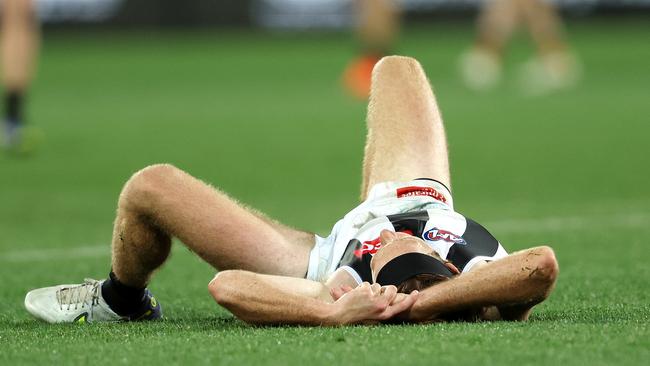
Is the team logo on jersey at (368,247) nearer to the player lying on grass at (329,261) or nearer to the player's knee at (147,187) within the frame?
the player lying on grass at (329,261)

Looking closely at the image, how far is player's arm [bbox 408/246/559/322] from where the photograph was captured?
143 inches

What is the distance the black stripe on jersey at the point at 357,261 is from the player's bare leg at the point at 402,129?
577 mm

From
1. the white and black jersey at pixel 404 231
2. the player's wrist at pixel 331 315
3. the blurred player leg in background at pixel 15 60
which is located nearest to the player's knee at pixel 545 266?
the white and black jersey at pixel 404 231

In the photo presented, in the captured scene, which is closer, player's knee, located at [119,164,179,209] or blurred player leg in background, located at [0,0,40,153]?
player's knee, located at [119,164,179,209]

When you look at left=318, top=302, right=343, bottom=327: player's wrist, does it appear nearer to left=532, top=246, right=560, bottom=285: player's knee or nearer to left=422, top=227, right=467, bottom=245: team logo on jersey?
left=422, top=227, right=467, bottom=245: team logo on jersey

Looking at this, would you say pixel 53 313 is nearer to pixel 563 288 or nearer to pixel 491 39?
pixel 563 288

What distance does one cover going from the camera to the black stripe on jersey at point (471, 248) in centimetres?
392

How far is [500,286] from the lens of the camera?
3.66m

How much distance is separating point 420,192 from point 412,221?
36 centimetres

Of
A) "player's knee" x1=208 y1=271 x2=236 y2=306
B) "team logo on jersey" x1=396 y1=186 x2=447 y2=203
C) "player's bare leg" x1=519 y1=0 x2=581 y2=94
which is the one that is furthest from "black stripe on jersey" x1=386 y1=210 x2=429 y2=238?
"player's bare leg" x1=519 y1=0 x2=581 y2=94

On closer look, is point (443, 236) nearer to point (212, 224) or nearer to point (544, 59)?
point (212, 224)

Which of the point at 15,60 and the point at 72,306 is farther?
the point at 15,60

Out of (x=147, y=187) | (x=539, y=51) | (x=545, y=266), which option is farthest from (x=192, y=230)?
(x=539, y=51)

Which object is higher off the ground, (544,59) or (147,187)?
(147,187)
